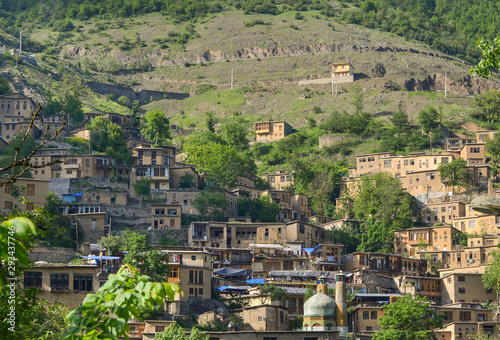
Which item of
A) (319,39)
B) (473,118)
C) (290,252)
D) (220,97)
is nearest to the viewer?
(290,252)

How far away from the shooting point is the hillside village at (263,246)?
66.6m

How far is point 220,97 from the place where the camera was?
566 ft

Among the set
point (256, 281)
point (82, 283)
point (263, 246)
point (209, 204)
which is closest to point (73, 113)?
point (209, 204)

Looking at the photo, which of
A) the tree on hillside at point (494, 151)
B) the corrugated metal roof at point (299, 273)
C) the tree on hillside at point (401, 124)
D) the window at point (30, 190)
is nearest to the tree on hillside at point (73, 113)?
the window at point (30, 190)

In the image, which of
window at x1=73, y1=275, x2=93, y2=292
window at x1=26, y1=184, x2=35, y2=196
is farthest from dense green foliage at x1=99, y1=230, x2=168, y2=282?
window at x1=26, y1=184, x2=35, y2=196

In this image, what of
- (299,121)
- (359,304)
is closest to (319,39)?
(299,121)

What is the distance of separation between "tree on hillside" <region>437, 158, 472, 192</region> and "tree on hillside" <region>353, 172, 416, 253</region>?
493cm

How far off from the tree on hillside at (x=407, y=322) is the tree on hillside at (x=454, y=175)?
129 feet

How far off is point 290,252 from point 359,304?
15452 millimetres

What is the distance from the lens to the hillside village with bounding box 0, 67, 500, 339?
219ft

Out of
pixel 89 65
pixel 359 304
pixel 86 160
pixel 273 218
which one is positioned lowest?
pixel 359 304

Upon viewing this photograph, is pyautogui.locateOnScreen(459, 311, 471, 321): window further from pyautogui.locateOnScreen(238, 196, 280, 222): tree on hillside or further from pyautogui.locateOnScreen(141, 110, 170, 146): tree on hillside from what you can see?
pyautogui.locateOnScreen(141, 110, 170, 146): tree on hillside

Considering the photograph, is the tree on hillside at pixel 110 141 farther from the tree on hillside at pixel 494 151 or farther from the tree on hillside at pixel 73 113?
the tree on hillside at pixel 494 151

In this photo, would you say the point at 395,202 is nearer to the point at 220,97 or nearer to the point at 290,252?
the point at 290,252
